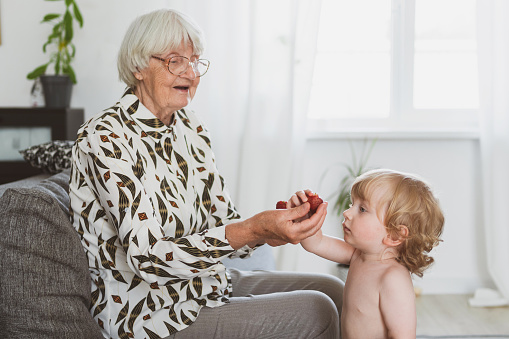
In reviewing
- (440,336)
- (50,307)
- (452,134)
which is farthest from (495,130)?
(50,307)

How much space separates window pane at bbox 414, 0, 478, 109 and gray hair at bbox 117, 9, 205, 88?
231cm

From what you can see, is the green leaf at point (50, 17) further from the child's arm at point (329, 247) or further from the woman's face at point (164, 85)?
the child's arm at point (329, 247)

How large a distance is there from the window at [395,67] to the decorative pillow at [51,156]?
1.61m

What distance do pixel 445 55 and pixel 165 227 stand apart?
8.82 ft

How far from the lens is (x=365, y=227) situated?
1815mm

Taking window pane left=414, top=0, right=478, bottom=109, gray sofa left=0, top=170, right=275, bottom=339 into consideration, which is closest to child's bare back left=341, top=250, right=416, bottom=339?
gray sofa left=0, top=170, right=275, bottom=339

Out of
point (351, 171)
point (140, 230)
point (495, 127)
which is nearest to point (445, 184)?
point (495, 127)

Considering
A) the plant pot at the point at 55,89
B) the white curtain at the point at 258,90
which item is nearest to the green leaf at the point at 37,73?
the plant pot at the point at 55,89

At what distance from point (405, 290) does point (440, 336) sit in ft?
5.13

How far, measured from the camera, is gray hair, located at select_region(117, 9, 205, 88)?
1874 millimetres

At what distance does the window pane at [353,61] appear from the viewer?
12.7 ft

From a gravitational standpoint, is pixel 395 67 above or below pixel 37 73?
above

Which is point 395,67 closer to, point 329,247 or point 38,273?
point 329,247

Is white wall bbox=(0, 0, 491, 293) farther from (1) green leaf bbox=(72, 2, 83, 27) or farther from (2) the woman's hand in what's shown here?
(2) the woman's hand
